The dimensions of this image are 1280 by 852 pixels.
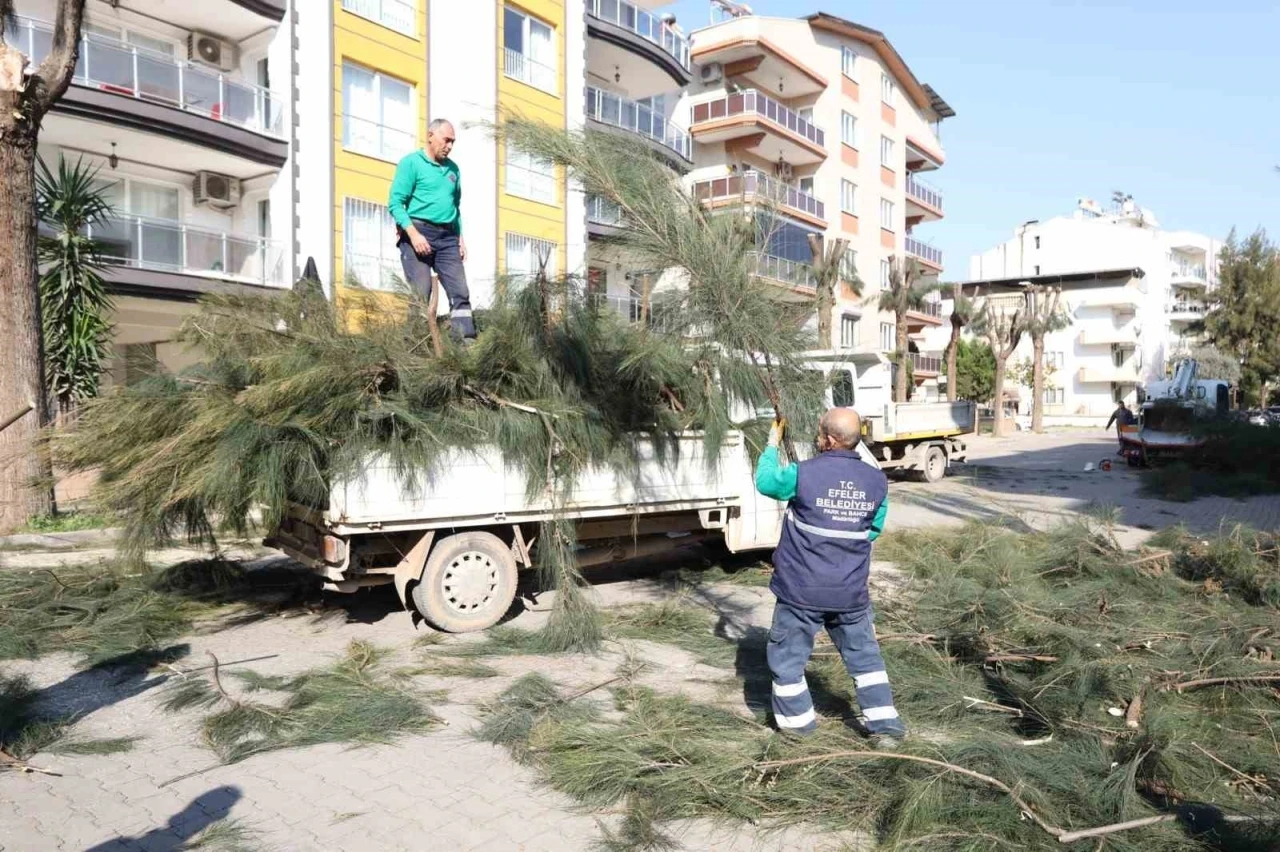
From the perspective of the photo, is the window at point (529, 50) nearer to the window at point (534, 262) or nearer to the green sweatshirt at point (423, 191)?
the green sweatshirt at point (423, 191)

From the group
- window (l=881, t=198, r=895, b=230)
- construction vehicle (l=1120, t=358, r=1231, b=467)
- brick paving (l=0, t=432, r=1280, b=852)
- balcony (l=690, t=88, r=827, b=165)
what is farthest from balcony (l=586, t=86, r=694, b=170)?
window (l=881, t=198, r=895, b=230)

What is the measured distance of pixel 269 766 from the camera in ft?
13.5

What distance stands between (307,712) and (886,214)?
151ft

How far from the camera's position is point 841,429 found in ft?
14.5

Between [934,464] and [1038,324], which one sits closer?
[934,464]

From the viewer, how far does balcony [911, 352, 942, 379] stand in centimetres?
5216

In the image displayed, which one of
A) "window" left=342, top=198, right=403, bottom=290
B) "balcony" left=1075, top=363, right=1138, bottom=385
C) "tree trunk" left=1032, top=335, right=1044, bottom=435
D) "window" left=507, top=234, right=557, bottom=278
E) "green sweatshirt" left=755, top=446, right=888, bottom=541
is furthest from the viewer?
"balcony" left=1075, top=363, right=1138, bottom=385

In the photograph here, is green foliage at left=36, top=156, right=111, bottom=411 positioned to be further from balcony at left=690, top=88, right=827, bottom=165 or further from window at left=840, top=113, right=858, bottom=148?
window at left=840, top=113, right=858, bottom=148

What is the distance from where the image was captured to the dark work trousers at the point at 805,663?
13.8 ft

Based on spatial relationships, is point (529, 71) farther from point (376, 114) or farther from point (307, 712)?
point (307, 712)

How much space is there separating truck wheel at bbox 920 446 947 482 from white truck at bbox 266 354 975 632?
11.3 meters

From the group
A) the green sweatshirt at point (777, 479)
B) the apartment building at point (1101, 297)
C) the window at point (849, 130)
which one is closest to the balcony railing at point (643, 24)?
the window at point (849, 130)

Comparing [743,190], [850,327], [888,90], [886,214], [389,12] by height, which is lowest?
[743,190]

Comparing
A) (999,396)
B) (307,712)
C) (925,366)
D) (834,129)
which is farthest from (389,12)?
(925,366)
